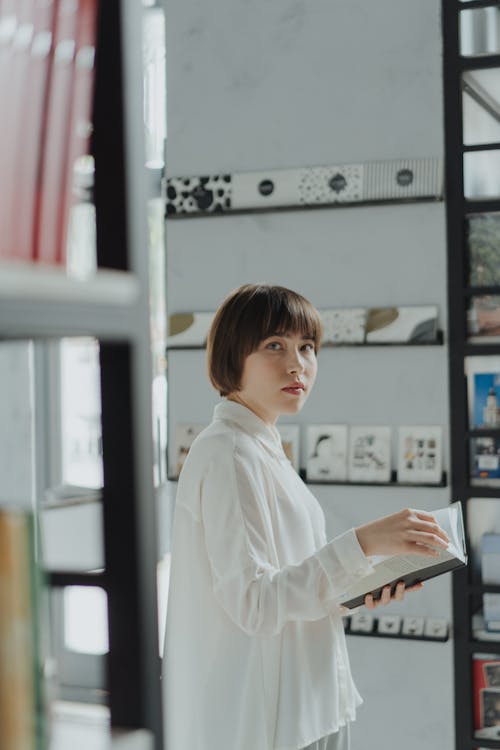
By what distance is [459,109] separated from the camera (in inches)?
121

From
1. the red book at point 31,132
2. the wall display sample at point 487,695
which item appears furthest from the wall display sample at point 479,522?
the red book at point 31,132

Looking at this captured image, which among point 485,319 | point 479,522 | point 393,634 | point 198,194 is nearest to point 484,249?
point 485,319

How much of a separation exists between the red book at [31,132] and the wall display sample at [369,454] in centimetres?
238

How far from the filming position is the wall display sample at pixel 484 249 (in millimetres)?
3057

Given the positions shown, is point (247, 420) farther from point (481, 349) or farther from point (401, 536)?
point (481, 349)

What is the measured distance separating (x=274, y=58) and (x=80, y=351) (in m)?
1.86

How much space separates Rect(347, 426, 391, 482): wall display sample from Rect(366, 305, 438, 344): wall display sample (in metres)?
0.28

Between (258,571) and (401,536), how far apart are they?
10.3 inches

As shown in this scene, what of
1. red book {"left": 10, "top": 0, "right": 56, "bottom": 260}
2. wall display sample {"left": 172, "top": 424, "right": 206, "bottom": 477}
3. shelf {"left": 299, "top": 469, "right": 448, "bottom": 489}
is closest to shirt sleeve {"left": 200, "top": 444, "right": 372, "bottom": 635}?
red book {"left": 10, "top": 0, "right": 56, "bottom": 260}

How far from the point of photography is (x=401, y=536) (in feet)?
5.92

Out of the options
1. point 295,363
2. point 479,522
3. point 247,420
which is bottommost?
point 479,522

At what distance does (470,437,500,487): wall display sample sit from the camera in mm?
3035

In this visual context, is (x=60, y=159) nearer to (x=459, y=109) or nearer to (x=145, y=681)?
(x=145, y=681)

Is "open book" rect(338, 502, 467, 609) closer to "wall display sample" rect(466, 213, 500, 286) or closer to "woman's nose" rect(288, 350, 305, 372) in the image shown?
"woman's nose" rect(288, 350, 305, 372)
